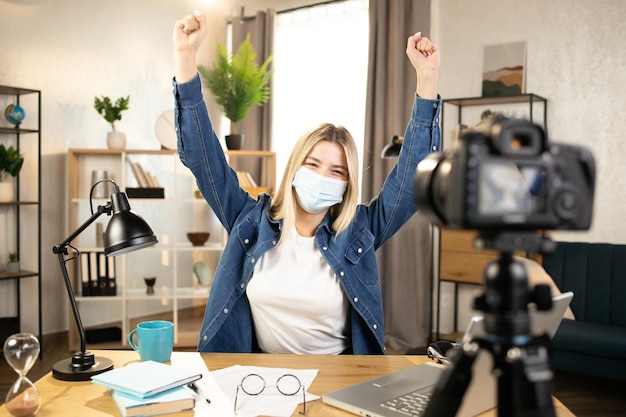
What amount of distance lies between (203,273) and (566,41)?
3.07 m

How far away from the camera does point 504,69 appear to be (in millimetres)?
4113

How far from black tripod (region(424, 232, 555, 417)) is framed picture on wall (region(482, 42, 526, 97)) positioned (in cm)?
368

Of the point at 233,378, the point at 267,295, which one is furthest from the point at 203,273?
the point at 233,378

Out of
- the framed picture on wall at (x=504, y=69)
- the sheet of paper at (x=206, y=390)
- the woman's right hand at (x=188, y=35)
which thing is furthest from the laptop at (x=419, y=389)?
the framed picture on wall at (x=504, y=69)

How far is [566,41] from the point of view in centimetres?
392

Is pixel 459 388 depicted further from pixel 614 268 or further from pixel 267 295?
pixel 614 268

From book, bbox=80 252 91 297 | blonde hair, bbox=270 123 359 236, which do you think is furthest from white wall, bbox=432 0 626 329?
book, bbox=80 252 91 297

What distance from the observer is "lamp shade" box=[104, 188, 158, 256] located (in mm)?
1258

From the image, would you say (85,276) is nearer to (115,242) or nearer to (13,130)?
(13,130)

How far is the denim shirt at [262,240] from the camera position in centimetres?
155

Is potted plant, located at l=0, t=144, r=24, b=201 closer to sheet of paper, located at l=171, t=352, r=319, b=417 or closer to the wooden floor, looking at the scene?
the wooden floor

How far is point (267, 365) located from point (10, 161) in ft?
10.5

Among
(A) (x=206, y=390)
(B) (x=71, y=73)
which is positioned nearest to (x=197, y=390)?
(A) (x=206, y=390)

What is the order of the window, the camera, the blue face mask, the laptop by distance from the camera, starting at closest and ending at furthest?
1. the camera
2. the laptop
3. the blue face mask
4. the window
